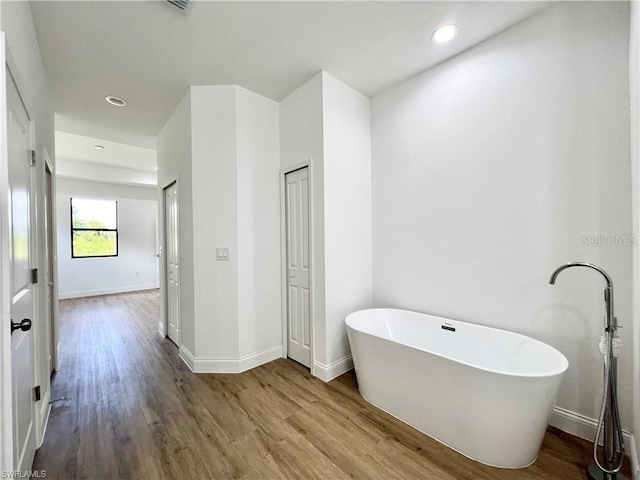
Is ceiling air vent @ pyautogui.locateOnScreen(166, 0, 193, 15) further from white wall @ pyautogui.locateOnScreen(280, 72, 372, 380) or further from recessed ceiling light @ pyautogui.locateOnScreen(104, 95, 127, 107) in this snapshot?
recessed ceiling light @ pyautogui.locateOnScreen(104, 95, 127, 107)

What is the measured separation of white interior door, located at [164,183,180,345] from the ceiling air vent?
1720 mm

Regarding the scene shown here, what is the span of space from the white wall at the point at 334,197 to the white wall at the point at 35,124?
1884 millimetres

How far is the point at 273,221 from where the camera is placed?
289 centimetres

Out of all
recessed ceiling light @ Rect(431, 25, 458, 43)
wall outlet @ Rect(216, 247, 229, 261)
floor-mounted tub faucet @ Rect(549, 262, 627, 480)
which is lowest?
floor-mounted tub faucet @ Rect(549, 262, 627, 480)

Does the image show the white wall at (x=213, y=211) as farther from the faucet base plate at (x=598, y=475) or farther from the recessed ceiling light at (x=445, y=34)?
the faucet base plate at (x=598, y=475)

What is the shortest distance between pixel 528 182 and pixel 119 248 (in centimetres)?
811

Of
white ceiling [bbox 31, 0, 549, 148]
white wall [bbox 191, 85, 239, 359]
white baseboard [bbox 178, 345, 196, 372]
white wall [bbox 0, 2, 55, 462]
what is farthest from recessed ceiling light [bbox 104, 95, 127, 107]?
white baseboard [bbox 178, 345, 196, 372]

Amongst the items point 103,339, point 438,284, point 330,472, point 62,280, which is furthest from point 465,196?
point 62,280

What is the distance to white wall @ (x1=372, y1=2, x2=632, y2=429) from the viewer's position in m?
1.61

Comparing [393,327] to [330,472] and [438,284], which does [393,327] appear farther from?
[330,472]

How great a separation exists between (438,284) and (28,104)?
3.22m

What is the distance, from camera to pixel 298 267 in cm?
277

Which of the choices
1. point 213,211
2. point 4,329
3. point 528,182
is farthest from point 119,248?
point 528,182

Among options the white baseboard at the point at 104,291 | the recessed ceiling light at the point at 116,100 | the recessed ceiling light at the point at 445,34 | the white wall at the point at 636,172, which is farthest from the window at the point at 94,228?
the white wall at the point at 636,172
